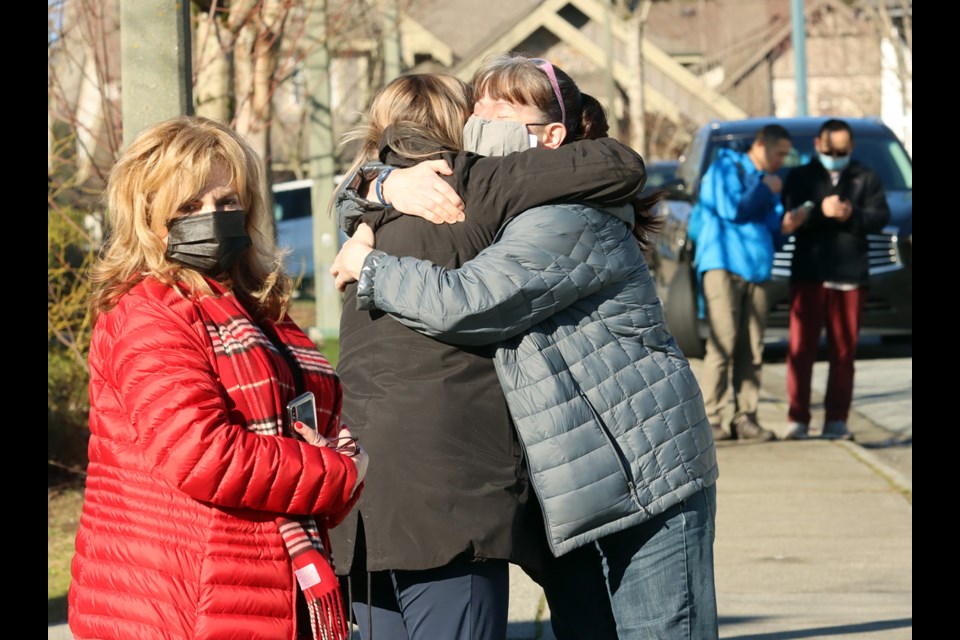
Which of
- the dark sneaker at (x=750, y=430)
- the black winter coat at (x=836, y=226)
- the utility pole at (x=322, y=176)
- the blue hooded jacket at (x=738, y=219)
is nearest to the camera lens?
the blue hooded jacket at (x=738, y=219)

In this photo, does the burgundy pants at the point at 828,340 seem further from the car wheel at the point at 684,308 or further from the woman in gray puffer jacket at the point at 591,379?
the woman in gray puffer jacket at the point at 591,379

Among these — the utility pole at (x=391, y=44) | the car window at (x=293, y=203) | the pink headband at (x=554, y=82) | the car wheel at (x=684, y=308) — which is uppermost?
the utility pole at (x=391, y=44)

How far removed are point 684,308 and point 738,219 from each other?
232 cm

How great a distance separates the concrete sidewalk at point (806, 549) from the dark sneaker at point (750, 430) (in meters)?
0.10

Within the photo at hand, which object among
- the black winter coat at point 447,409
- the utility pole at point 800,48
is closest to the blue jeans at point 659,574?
the black winter coat at point 447,409

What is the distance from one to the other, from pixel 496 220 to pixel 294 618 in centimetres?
103

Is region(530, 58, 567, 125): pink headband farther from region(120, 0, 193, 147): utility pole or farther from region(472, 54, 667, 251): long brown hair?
region(120, 0, 193, 147): utility pole

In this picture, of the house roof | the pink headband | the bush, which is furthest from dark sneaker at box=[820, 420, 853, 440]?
the house roof

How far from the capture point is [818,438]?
9141 millimetres

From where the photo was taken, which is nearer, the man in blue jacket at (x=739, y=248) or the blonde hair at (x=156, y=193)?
the blonde hair at (x=156, y=193)

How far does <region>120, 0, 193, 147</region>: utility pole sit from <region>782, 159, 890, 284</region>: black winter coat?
5.56 m

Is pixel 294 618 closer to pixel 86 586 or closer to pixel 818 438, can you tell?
pixel 86 586

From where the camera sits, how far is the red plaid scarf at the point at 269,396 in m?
2.59
